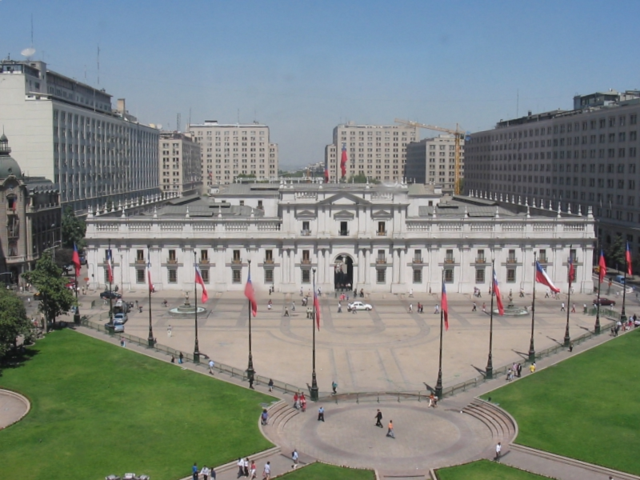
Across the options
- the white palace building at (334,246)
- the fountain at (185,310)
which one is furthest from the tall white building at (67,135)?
the fountain at (185,310)

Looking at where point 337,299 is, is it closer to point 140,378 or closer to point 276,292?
point 276,292

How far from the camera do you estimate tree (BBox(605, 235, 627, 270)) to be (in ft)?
340

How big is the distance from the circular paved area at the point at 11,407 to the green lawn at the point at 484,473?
1133 inches

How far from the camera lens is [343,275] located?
9988cm

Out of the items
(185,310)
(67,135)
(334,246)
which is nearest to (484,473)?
(185,310)

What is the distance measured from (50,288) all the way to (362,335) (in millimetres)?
31457

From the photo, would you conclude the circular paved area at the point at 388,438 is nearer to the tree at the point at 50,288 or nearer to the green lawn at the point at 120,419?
the green lawn at the point at 120,419

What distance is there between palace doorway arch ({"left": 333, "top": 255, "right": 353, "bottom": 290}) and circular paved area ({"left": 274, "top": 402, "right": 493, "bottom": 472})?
1699 inches

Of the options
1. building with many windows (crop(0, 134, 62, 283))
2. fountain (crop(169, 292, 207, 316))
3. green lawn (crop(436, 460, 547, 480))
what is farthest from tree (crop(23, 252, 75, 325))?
green lawn (crop(436, 460, 547, 480))

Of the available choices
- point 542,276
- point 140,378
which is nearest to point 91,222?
point 140,378

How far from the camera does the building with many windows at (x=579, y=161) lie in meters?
111

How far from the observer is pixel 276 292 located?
93000 mm

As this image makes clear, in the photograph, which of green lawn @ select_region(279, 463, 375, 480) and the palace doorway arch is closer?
green lawn @ select_region(279, 463, 375, 480)

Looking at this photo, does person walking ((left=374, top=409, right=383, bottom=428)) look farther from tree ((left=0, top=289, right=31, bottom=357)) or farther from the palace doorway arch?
the palace doorway arch
